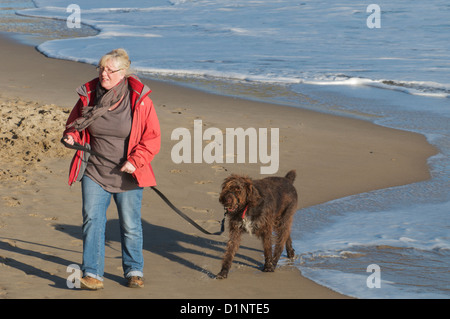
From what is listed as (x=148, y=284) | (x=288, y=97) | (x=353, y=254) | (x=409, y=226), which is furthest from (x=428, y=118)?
(x=148, y=284)

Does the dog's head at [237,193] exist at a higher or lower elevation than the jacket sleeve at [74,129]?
lower

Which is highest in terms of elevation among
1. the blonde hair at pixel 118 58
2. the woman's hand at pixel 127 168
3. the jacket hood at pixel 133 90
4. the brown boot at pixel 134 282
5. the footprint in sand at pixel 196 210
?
the blonde hair at pixel 118 58

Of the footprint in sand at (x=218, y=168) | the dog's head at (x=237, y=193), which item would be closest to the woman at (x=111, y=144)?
the dog's head at (x=237, y=193)

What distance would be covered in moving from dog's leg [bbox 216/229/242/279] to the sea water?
69 centimetres

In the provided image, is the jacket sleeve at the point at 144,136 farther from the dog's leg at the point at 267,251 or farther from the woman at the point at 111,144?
the dog's leg at the point at 267,251

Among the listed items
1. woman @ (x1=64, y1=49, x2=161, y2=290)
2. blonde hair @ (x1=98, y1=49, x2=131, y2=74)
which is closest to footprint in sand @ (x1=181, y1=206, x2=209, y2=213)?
woman @ (x1=64, y1=49, x2=161, y2=290)

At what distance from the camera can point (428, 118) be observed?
40.0 feet

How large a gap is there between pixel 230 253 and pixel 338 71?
1269 centimetres

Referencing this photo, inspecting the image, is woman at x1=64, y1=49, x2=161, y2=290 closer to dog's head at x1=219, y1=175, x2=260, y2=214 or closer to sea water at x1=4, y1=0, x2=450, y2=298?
dog's head at x1=219, y1=175, x2=260, y2=214

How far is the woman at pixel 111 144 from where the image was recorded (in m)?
4.57

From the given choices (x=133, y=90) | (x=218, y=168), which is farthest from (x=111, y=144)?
(x=218, y=168)

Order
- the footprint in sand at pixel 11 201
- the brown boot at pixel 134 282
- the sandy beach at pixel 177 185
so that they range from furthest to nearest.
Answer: the footprint in sand at pixel 11 201
the sandy beach at pixel 177 185
the brown boot at pixel 134 282

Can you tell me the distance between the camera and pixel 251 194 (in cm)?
533

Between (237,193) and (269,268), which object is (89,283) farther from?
(269,268)
